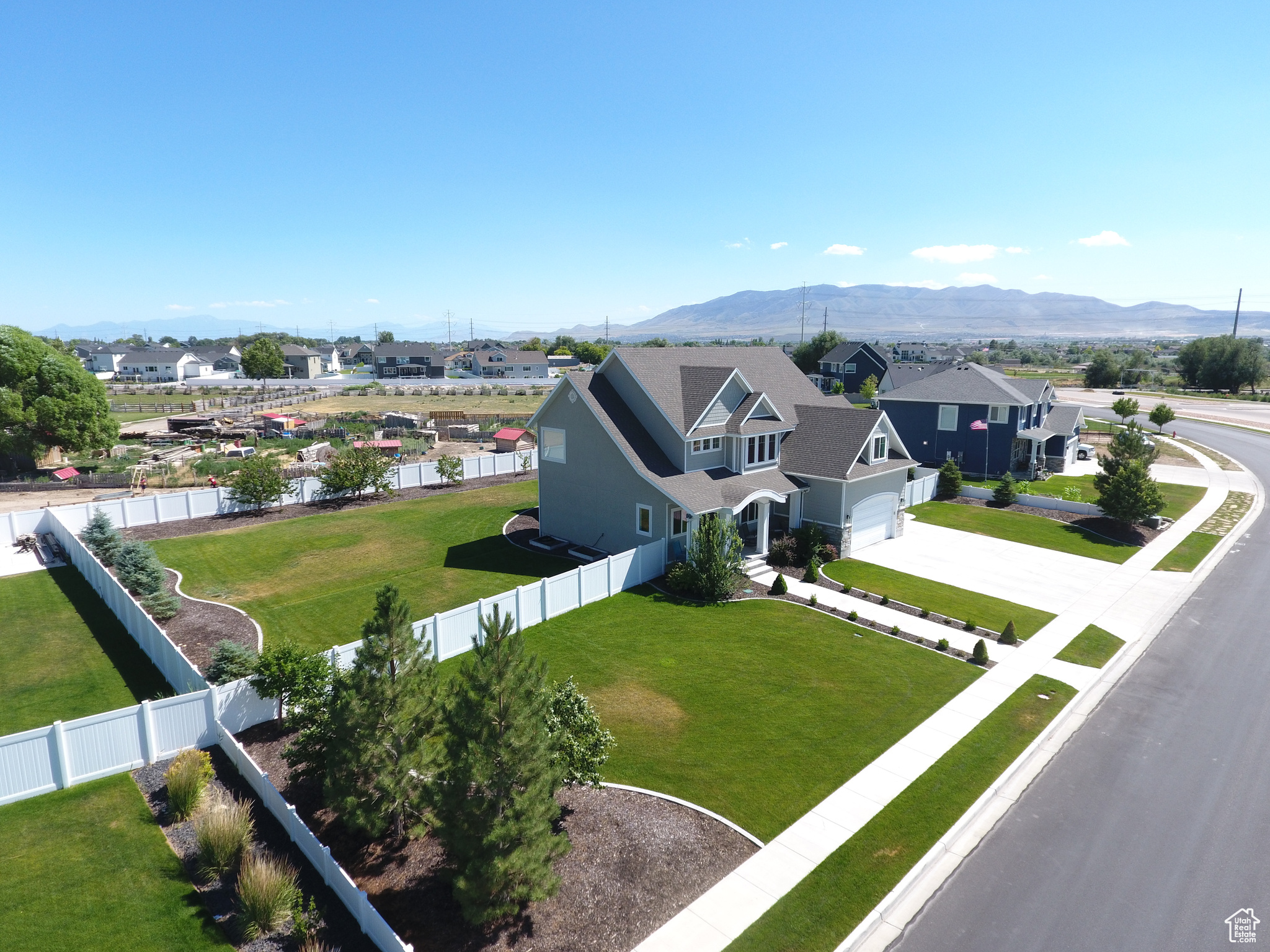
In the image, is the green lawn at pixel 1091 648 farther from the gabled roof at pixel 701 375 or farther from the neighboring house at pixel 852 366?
the neighboring house at pixel 852 366

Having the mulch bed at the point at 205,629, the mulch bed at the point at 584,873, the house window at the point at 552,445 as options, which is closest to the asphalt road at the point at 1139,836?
the mulch bed at the point at 584,873

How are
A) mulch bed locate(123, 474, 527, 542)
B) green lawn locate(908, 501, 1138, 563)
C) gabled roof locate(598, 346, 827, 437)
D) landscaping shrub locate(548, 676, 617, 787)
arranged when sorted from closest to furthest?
landscaping shrub locate(548, 676, 617, 787), gabled roof locate(598, 346, 827, 437), green lawn locate(908, 501, 1138, 563), mulch bed locate(123, 474, 527, 542)

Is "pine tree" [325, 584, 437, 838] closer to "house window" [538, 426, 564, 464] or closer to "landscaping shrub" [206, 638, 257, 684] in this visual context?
"landscaping shrub" [206, 638, 257, 684]

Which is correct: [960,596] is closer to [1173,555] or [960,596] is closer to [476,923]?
[1173,555]

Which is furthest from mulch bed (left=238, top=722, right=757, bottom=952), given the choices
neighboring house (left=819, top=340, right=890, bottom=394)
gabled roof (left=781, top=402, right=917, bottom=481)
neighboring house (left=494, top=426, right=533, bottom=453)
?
neighboring house (left=819, top=340, right=890, bottom=394)

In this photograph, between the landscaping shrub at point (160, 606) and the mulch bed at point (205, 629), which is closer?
the mulch bed at point (205, 629)

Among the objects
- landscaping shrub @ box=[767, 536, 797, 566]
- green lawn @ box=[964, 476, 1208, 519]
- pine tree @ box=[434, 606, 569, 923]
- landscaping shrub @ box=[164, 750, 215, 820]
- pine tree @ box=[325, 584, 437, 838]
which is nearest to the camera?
pine tree @ box=[434, 606, 569, 923]

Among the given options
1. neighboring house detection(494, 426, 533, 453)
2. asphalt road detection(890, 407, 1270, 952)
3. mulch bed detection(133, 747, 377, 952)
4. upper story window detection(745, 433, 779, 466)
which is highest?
upper story window detection(745, 433, 779, 466)
